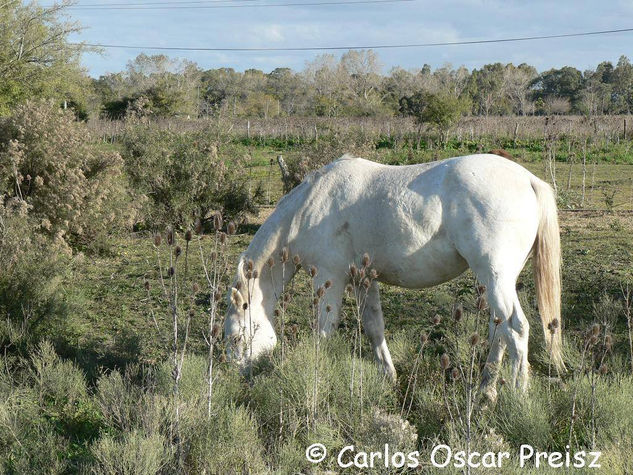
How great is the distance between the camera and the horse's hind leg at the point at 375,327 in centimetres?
531

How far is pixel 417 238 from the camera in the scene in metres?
4.81

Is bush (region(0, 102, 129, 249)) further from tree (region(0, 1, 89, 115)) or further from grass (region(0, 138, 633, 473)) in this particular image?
tree (region(0, 1, 89, 115))

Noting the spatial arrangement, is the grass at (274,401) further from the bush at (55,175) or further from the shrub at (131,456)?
the bush at (55,175)

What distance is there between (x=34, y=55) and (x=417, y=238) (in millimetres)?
26651

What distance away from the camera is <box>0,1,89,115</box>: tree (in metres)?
26.0

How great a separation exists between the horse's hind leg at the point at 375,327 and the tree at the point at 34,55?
23.6 meters

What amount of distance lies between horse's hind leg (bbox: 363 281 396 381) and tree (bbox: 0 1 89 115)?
23.6 m

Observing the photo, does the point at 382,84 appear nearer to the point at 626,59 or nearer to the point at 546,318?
the point at 626,59

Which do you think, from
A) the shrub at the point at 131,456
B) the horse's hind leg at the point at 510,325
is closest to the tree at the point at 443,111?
the horse's hind leg at the point at 510,325

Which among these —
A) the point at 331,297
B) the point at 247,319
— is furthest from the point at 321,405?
the point at 247,319

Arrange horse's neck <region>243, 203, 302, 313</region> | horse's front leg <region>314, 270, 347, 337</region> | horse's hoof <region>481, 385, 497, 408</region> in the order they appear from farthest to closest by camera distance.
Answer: horse's neck <region>243, 203, 302, 313</region> → horse's front leg <region>314, 270, 347, 337</region> → horse's hoof <region>481, 385, 497, 408</region>

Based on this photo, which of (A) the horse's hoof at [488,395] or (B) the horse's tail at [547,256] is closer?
(A) the horse's hoof at [488,395]

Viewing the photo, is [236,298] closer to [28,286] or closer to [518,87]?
[28,286]

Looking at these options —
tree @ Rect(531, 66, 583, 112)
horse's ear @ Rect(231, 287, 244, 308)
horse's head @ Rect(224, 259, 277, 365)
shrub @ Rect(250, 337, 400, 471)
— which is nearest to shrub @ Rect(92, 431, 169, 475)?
shrub @ Rect(250, 337, 400, 471)
